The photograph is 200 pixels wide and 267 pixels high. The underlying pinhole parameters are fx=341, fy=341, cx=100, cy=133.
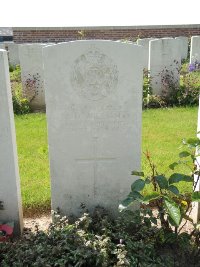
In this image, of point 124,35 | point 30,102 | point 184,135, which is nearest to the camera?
point 184,135

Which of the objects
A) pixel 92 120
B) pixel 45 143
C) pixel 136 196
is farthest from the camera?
pixel 45 143

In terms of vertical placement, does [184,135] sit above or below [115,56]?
below

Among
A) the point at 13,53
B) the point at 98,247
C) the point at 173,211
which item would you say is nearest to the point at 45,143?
the point at 98,247

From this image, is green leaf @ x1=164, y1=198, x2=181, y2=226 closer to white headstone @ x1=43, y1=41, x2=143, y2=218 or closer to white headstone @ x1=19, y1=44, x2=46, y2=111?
white headstone @ x1=43, y1=41, x2=143, y2=218

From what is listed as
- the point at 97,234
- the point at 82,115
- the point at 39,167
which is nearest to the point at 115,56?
the point at 82,115

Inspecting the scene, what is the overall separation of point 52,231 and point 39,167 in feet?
5.97

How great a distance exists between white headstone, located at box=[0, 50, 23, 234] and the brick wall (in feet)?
44.4

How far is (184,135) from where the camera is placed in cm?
586

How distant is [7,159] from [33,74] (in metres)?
5.40

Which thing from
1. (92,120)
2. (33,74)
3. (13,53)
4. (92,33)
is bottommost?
(33,74)

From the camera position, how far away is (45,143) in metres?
5.61

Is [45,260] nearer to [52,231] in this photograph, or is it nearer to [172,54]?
[52,231]

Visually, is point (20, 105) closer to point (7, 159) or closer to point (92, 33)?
point (7, 159)

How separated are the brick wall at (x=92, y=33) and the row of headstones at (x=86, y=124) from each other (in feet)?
44.0
